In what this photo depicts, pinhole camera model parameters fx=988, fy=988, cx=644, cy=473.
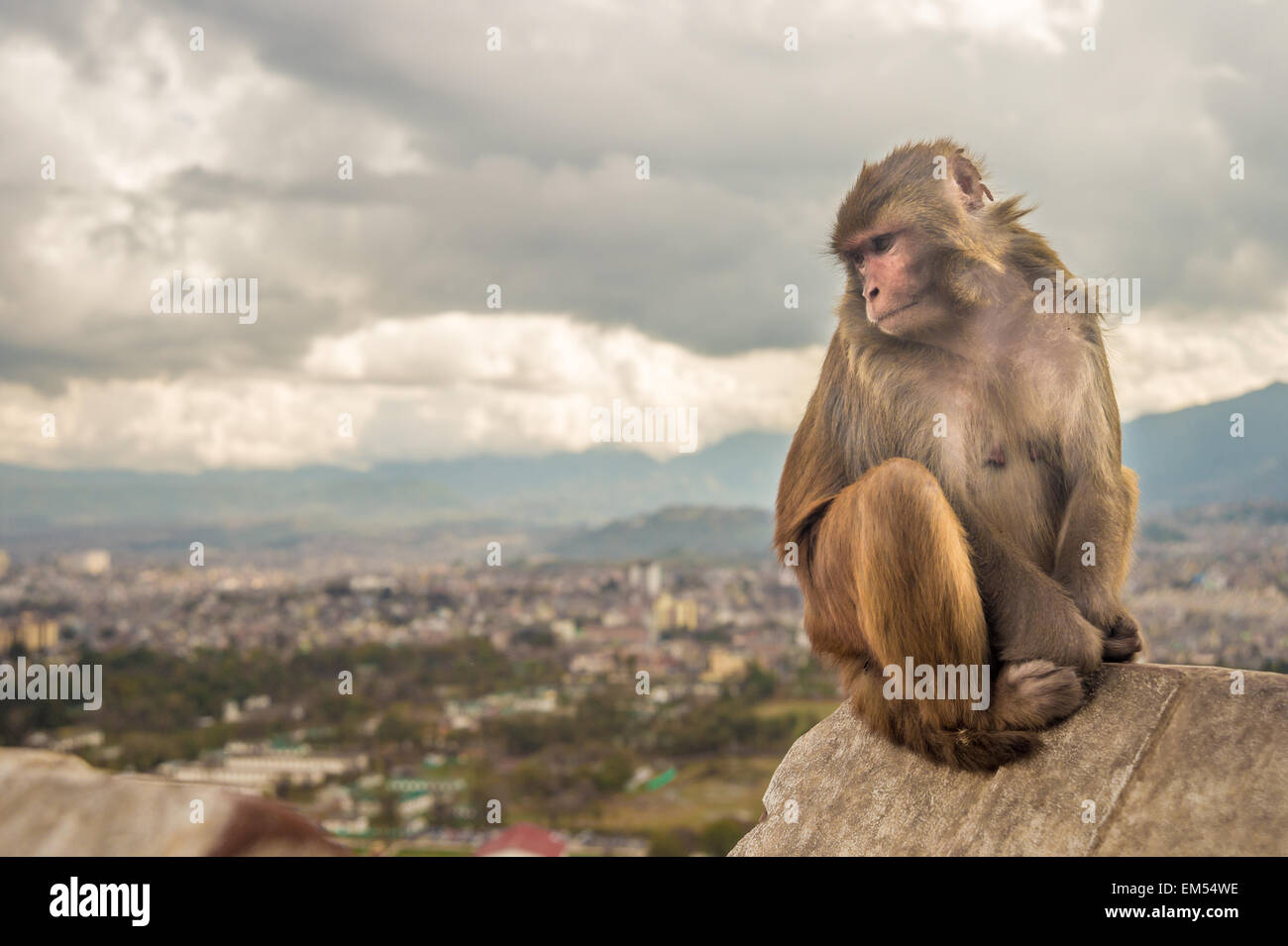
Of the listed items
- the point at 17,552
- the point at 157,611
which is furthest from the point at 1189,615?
the point at 17,552

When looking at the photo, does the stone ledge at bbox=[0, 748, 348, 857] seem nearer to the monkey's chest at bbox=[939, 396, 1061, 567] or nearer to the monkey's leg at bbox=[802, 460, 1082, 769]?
the monkey's leg at bbox=[802, 460, 1082, 769]

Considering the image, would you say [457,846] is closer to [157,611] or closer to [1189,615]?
[1189,615]

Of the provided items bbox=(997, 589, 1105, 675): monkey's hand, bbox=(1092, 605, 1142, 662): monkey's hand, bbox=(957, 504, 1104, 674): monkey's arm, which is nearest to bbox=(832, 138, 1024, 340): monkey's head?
bbox=(957, 504, 1104, 674): monkey's arm

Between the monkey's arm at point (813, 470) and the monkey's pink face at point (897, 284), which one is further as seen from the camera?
the monkey's arm at point (813, 470)

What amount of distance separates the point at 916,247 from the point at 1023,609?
4.48 ft

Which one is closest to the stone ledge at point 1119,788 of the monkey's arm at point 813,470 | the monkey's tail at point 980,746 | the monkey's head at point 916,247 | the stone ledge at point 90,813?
the monkey's tail at point 980,746

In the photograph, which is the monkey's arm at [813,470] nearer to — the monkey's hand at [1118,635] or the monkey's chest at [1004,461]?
the monkey's chest at [1004,461]

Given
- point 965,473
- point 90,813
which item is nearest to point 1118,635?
point 965,473

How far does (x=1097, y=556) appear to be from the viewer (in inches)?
141

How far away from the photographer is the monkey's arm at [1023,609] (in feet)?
11.2

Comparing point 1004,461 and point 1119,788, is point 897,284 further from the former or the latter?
point 1119,788

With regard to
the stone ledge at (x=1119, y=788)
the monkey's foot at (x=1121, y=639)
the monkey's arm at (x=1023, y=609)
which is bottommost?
the stone ledge at (x=1119, y=788)

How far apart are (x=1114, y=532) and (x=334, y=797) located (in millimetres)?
39046

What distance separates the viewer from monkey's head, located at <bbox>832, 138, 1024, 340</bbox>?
143 inches
